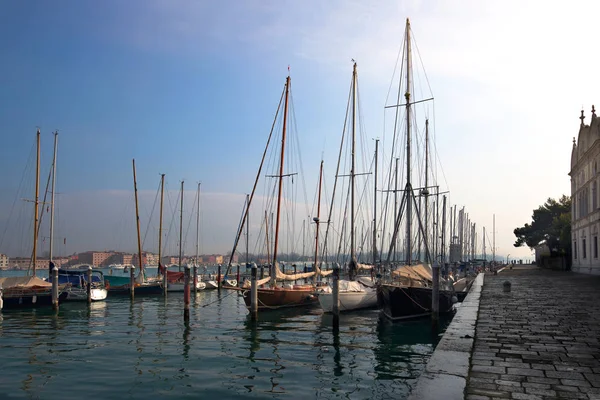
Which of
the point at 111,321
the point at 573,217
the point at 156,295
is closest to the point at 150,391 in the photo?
the point at 111,321

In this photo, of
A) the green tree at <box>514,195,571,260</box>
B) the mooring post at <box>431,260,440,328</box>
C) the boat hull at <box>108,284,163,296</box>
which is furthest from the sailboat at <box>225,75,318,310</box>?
the green tree at <box>514,195,571,260</box>

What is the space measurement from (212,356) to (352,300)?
39.7 ft

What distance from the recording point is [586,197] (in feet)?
138

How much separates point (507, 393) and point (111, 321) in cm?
2175

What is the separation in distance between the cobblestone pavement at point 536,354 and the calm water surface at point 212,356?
249cm

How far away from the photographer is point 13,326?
22.4 metres

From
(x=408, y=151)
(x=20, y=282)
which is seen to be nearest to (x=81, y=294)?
(x=20, y=282)

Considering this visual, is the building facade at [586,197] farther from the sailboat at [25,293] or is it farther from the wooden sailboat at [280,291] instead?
the sailboat at [25,293]

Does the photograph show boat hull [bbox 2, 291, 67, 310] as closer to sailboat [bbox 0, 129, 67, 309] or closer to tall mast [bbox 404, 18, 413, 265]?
sailboat [bbox 0, 129, 67, 309]

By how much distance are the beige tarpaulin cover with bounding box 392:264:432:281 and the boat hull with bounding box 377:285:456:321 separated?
2.79ft

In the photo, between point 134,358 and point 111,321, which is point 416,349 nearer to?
point 134,358

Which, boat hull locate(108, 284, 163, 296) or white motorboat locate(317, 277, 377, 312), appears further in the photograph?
boat hull locate(108, 284, 163, 296)

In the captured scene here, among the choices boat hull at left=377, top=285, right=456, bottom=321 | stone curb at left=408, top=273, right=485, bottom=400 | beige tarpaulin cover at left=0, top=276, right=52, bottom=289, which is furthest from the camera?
beige tarpaulin cover at left=0, top=276, right=52, bottom=289

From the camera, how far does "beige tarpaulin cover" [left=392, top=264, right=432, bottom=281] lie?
74.3 feet
